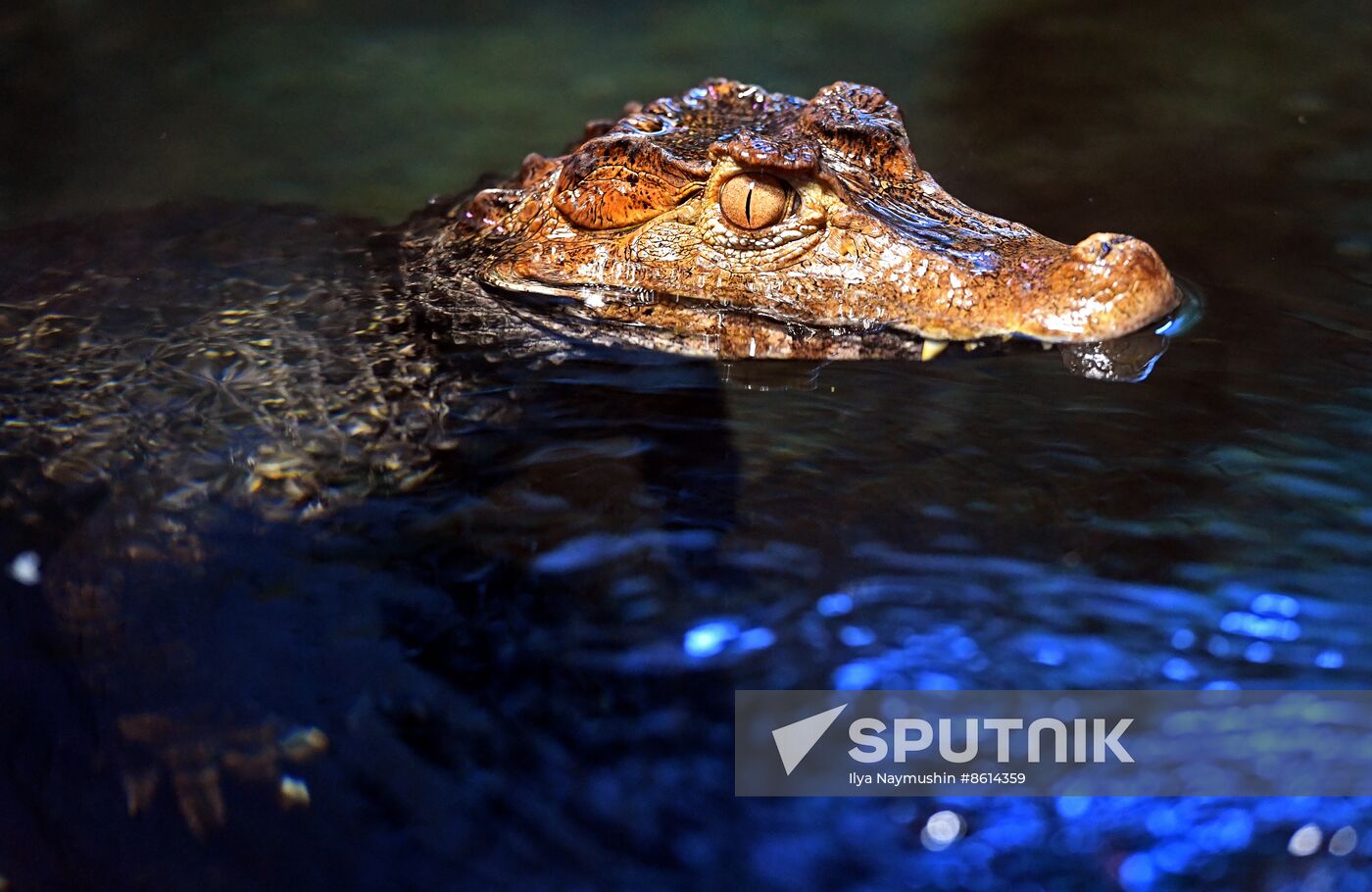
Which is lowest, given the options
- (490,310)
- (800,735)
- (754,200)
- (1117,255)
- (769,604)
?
(800,735)

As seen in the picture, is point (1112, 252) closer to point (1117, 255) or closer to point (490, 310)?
point (1117, 255)

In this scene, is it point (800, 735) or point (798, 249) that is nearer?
point (800, 735)

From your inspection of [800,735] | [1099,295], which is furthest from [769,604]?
[1099,295]

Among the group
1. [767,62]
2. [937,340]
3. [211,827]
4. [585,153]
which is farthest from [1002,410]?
[767,62]

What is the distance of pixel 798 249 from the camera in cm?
399

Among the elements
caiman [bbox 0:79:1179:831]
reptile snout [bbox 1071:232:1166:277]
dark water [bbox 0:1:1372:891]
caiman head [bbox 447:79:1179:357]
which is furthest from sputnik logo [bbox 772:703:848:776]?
reptile snout [bbox 1071:232:1166:277]

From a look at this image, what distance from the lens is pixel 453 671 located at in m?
2.75

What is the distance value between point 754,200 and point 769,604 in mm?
1644

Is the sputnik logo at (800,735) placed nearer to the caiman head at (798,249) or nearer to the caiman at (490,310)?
the caiman at (490,310)

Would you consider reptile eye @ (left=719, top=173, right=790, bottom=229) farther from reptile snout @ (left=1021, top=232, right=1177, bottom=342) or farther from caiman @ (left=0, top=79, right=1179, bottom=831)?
reptile snout @ (left=1021, top=232, right=1177, bottom=342)

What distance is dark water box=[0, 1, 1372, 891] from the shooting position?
2381mm

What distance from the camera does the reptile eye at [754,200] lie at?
393cm

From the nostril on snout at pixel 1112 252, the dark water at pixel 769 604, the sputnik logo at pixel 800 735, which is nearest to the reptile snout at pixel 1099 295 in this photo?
the nostril on snout at pixel 1112 252

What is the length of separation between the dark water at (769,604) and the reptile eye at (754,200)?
53 cm
